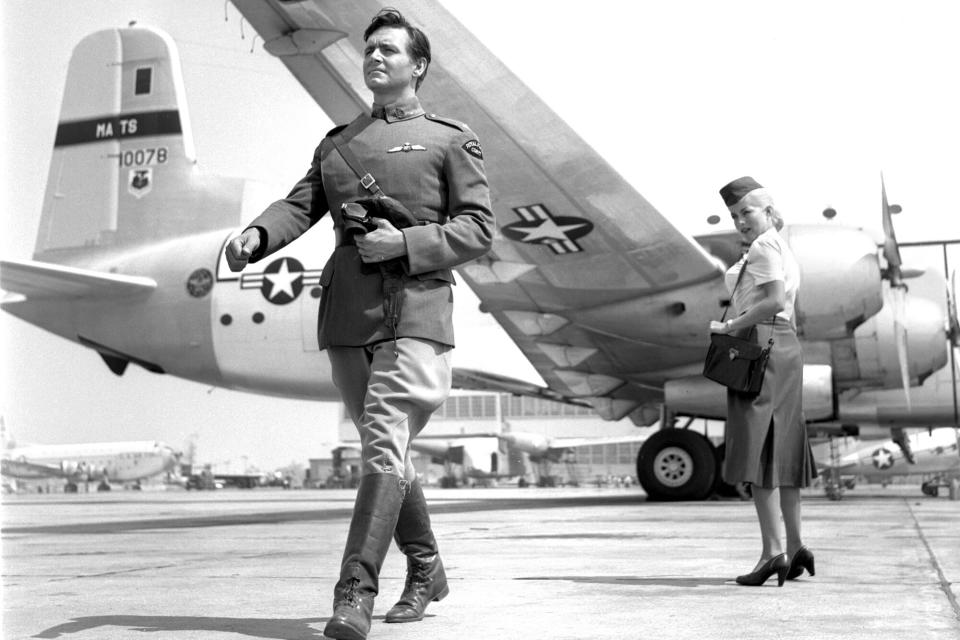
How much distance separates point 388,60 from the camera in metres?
3.29

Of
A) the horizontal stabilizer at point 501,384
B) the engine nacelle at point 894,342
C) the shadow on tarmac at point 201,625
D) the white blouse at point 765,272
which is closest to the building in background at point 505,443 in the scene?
the horizontal stabilizer at point 501,384

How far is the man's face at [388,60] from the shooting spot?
10.8 feet

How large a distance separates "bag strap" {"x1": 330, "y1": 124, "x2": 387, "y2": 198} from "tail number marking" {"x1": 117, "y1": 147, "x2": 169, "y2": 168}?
17.3 m

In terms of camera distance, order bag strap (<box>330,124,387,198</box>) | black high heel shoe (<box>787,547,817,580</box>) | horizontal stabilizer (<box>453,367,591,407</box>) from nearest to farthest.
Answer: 1. bag strap (<box>330,124,387,198</box>)
2. black high heel shoe (<box>787,547,817,580</box>)
3. horizontal stabilizer (<box>453,367,591,407</box>)

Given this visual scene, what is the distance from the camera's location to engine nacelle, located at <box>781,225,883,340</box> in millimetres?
11906

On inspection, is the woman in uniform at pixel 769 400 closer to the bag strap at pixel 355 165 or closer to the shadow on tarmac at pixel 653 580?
the shadow on tarmac at pixel 653 580

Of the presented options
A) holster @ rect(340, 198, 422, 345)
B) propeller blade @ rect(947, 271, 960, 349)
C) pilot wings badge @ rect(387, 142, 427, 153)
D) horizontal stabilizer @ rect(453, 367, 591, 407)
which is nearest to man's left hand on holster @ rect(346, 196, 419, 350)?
holster @ rect(340, 198, 422, 345)

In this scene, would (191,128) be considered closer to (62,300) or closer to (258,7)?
(62,300)

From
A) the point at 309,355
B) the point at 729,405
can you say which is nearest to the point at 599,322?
the point at 309,355

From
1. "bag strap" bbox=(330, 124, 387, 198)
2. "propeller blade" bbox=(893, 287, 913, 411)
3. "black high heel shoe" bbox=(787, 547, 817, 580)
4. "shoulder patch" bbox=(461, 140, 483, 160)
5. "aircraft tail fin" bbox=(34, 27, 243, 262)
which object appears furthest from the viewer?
"aircraft tail fin" bbox=(34, 27, 243, 262)

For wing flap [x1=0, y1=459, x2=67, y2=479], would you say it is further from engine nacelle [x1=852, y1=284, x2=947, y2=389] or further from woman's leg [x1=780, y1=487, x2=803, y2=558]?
woman's leg [x1=780, y1=487, x2=803, y2=558]

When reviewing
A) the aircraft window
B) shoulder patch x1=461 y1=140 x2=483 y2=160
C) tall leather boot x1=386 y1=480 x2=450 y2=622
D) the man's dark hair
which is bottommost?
tall leather boot x1=386 y1=480 x2=450 y2=622

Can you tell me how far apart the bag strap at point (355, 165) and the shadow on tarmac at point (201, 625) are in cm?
126

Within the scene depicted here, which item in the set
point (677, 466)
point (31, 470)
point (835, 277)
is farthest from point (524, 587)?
point (31, 470)
